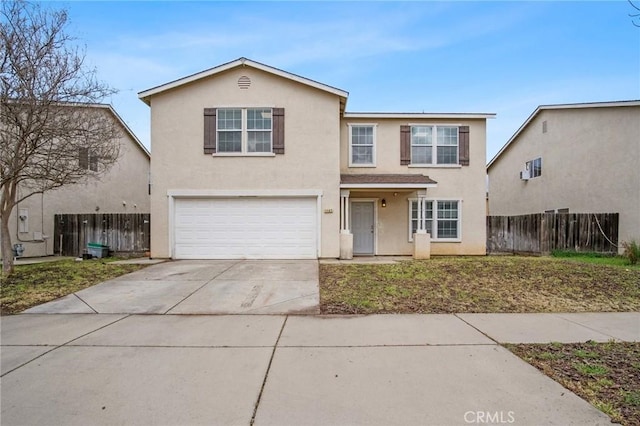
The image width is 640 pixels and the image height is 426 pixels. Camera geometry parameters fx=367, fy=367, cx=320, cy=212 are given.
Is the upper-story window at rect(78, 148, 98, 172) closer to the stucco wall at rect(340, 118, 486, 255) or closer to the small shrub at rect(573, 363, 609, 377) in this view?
the stucco wall at rect(340, 118, 486, 255)

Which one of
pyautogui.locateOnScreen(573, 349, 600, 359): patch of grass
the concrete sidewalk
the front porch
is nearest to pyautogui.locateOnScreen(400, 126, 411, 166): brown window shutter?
the front porch

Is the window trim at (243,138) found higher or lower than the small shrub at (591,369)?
higher

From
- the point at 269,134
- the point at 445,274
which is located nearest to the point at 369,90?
the point at 269,134

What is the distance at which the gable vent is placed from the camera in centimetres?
1291

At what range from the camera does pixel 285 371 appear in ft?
12.6

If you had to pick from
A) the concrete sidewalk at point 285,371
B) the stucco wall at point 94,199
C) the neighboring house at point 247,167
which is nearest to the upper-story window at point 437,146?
the neighboring house at point 247,167

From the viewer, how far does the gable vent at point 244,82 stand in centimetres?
1291

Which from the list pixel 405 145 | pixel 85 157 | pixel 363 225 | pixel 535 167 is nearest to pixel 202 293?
pixel 85 157

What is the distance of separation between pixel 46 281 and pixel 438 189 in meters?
13.2

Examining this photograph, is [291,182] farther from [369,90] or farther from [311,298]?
[369,90]

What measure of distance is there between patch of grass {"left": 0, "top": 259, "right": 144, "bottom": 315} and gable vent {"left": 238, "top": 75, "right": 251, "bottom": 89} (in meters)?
6.89

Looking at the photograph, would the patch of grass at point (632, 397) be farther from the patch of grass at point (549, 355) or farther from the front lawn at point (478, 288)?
the front lawn at point (478, 288)

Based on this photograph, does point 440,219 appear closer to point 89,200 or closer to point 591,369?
point 591,369
